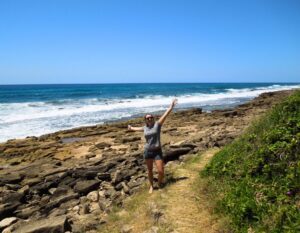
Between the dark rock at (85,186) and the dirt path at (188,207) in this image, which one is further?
the dark rock at (85,186)

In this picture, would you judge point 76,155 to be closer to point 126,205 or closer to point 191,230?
point 126,205

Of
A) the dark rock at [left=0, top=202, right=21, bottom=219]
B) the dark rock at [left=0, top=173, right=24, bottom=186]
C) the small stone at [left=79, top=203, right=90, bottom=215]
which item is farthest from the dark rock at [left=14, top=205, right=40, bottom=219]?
the dark rock at [left=0, top=173, right=24, bottom=186]

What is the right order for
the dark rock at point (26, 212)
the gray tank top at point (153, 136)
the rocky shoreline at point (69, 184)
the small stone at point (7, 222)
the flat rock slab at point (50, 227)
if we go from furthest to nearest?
the dark rock at point (26, 212) < the small stone at point (7, 222) < the rocky shoreline at point (69, 184) < the gray tank top at point (153, 136) < the flat rock slab at point (50, 227)

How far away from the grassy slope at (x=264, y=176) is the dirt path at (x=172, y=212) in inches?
13.2

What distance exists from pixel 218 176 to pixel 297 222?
2.79m

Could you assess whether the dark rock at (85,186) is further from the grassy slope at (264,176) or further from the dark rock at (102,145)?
the dark rock at (102,145)

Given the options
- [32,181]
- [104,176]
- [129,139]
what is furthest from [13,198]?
[129,139]

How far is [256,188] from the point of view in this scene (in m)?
5.80

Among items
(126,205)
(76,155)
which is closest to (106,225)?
(126,205)

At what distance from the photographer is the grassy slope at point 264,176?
4.99 meters

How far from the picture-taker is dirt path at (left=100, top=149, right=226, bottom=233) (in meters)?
5.97

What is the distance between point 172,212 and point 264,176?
1805 millimetres

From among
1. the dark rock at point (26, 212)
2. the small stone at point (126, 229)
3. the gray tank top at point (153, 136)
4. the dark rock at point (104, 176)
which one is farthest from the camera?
the dark rock at point (104, 176)

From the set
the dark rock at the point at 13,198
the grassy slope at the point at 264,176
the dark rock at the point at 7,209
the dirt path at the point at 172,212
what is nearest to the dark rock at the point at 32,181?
the dark rock at the point at 13,198
